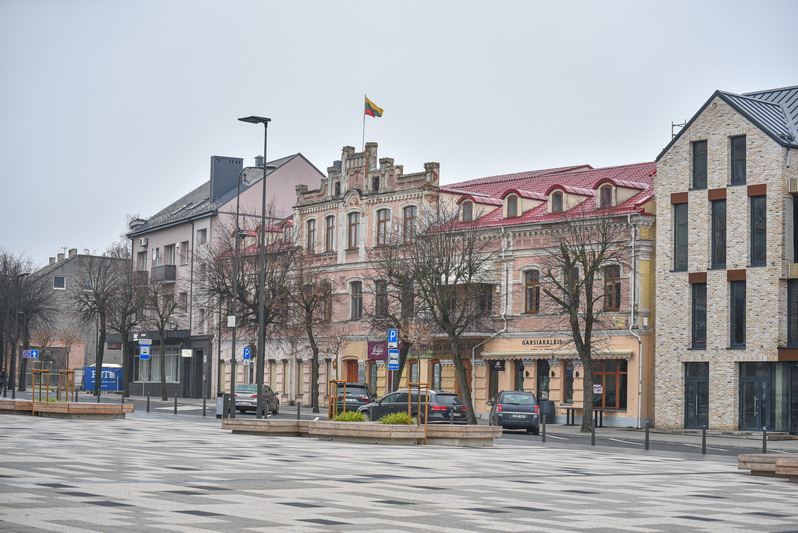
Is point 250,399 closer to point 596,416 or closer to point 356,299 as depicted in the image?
point 356,299

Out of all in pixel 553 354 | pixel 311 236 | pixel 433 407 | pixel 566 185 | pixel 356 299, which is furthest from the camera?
pixel 311 236

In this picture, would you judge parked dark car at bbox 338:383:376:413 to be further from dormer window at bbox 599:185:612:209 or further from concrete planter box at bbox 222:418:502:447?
concrete planter box at bbox 222:418:502:447

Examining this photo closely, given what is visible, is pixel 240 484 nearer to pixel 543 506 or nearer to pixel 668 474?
pixel 543 506

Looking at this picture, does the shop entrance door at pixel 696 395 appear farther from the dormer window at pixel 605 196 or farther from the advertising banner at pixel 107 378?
the advertising banner at pixel 107 378

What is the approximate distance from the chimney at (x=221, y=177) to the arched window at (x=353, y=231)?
1641 centimetres

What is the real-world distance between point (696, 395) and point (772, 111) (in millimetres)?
11251

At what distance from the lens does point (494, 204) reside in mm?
55469

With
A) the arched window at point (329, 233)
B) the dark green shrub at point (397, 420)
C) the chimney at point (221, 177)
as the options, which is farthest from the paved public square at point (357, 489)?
the chimney at point (221, 177)

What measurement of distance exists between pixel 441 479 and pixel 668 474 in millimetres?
5669

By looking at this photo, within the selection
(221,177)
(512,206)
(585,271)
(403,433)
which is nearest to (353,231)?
(512,206)

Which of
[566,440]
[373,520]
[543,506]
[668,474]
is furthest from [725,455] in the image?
[373,520]

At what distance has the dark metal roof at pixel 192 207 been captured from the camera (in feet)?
242

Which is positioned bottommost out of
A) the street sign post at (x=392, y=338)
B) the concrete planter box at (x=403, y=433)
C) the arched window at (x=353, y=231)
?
the concrete planter box at (x=403, y=433)

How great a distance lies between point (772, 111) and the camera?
45.8m
